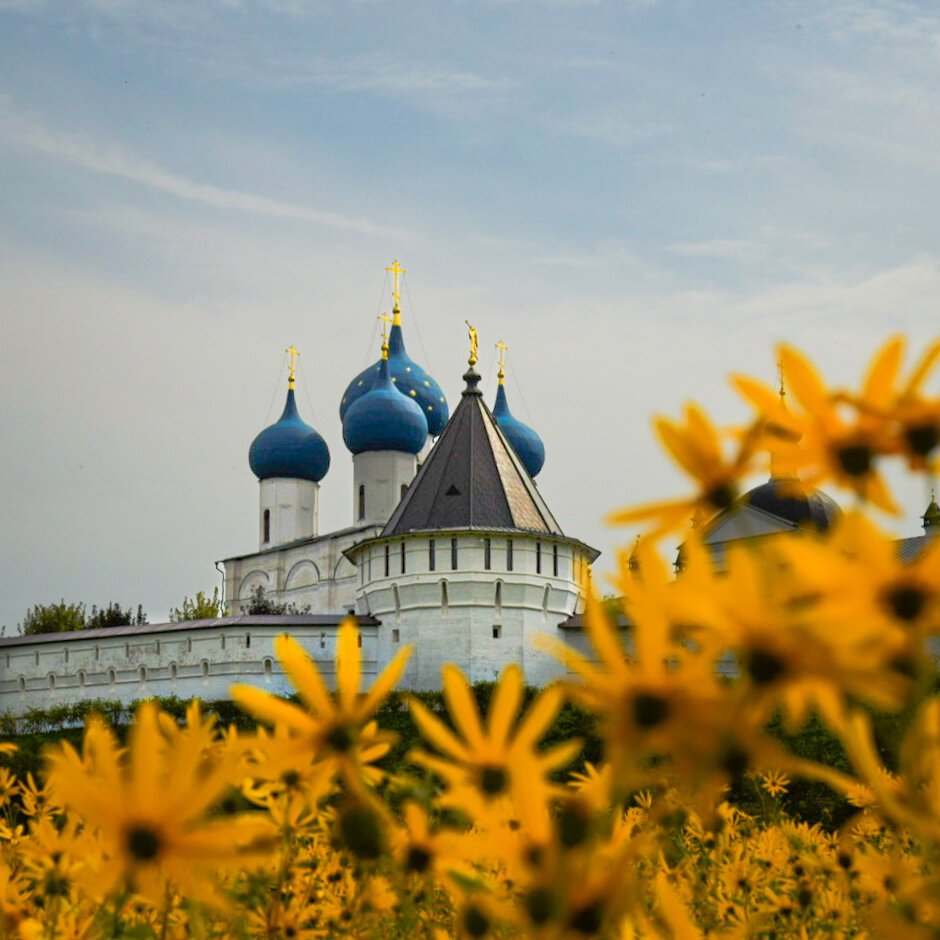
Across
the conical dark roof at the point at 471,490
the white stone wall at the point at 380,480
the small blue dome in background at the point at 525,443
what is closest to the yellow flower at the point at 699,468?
the conical dark roof at the point at 471,490

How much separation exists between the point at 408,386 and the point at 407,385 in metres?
0.05

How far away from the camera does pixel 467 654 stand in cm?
3198

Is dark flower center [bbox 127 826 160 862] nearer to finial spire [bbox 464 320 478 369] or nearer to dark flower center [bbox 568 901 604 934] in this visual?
dark flower center [bbox 568 901 604 934]

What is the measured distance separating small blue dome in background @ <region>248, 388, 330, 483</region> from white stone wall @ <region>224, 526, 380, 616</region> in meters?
2.58

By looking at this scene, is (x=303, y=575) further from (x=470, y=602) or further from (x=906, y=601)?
(x=906, y=601)

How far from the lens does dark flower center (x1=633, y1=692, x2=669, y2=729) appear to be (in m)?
0.78

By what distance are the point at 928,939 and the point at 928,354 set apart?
1.23ft

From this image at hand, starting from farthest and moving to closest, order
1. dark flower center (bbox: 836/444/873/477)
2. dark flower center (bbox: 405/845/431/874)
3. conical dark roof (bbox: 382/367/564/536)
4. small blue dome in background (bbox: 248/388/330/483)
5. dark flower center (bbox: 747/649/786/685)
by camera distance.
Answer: small blue dome in background (bbox: 248/388/330/483), conical dark roof (bbox: 382/367/564/536), dark flower center (bbox: 405/845/431/874), dark flower center (bbox: 836/444/873/477), dark flower center (bbox: 747/649/786/685)

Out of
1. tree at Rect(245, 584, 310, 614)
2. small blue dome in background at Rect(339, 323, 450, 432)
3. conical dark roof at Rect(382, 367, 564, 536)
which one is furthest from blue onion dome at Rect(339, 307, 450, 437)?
conical dark roof at Rect(382, 367, 564, 536)

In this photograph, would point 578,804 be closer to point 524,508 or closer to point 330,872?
point 330,872

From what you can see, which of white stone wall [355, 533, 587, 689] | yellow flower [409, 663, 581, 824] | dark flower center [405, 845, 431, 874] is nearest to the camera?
yellow flower [409, 663, 581, 824]

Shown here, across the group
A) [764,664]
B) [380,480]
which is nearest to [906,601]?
[764,664]

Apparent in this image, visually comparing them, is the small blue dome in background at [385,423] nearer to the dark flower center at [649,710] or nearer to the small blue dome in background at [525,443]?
the small blue dome in background at [525,443]

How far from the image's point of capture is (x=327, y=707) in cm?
100
